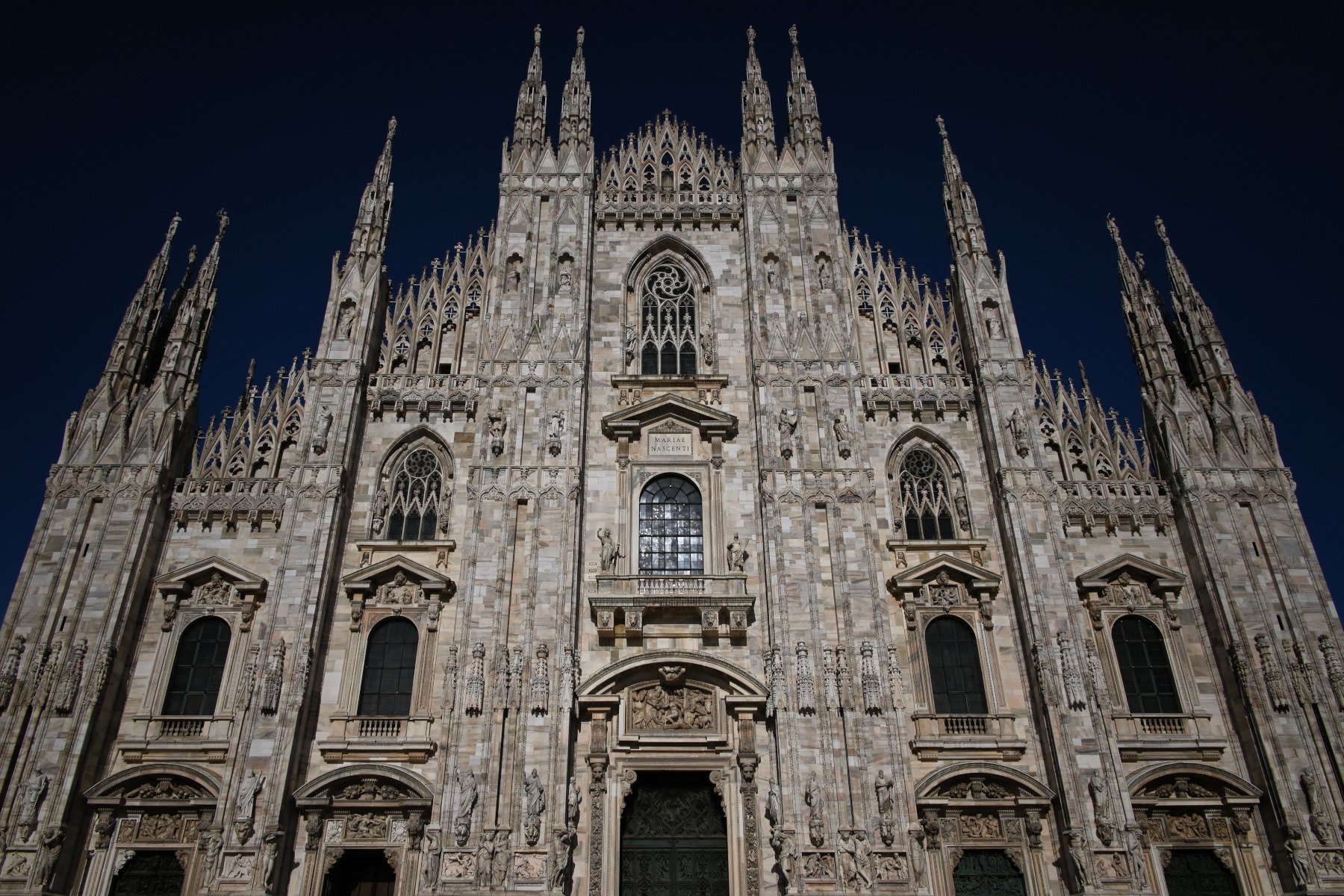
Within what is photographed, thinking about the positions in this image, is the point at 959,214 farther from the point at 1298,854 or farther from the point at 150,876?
the point at 150,876

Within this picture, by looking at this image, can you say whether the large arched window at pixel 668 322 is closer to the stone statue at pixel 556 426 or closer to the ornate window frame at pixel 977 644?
the stone statue at pixel 556 426

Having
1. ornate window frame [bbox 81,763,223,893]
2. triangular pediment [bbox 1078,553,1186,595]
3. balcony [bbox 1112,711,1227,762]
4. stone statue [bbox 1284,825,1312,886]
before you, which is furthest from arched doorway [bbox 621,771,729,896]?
stone statue [bbox 1284,825,1312,886]

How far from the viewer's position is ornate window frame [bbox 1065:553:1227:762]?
1947 centimetres

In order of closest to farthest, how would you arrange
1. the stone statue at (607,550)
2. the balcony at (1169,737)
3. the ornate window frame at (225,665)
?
the ornate window frame at (225,665)
the balcony at (1169,737)
the stone statue at (607,550)

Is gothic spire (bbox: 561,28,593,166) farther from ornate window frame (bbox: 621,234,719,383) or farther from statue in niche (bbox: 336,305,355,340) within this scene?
statue in niche (bbox: 336,305,355,340)

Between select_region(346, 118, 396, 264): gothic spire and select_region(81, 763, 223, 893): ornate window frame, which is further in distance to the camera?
select_region(346, 118, 396, 264): gothic spire

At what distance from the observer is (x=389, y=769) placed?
61.9 feet

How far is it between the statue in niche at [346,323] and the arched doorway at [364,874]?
11.6 meters

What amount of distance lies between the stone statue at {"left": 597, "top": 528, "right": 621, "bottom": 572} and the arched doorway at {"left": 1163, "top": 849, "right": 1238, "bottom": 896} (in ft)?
40.2

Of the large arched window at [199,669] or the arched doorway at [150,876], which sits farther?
the large arched window at [199,669]

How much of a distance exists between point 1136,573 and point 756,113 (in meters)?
15.8

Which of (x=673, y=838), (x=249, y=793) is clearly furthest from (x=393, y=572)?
(x=673, y=838)

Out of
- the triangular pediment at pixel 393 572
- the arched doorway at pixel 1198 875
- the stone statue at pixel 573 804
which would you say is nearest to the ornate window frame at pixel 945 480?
the arched doorway at pixel 1198 875

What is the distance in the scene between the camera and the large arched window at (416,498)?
22.3m
